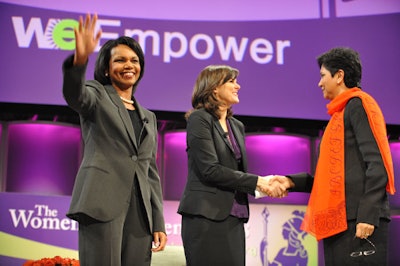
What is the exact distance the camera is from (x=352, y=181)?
2291mm

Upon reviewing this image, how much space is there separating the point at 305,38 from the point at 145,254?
3389 mm

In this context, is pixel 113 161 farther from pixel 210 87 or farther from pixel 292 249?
pixel 292 249

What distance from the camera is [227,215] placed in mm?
2582

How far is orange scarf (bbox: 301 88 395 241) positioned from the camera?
89.4 inches

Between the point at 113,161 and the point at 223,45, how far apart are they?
2960 millimetres

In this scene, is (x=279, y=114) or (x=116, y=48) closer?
(x=116, y=48)

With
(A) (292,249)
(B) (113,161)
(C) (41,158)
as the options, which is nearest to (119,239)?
(B) (113,161)

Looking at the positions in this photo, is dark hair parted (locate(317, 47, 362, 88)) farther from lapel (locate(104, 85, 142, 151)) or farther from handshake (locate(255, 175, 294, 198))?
lapel (locate(104, 85, 142, 151))

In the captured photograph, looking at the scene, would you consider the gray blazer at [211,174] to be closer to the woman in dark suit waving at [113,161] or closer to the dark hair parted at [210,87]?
the dark hair parted at [210,87]

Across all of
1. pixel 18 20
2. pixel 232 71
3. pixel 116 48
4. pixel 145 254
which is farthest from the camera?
pixel 18 20

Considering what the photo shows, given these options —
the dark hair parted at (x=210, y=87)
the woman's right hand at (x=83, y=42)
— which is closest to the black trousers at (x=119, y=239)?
the woman's right hand at (x=83, y=42)

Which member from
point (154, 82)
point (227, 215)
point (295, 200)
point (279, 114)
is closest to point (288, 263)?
point (295, 200)

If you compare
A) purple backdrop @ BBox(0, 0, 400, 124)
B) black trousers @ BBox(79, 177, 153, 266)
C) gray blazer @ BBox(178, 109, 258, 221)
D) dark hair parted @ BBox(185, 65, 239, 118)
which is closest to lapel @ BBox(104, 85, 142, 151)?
black trousers @ BBox(79, 177, 153, 266)

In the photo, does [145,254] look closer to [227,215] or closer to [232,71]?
[227,215]
